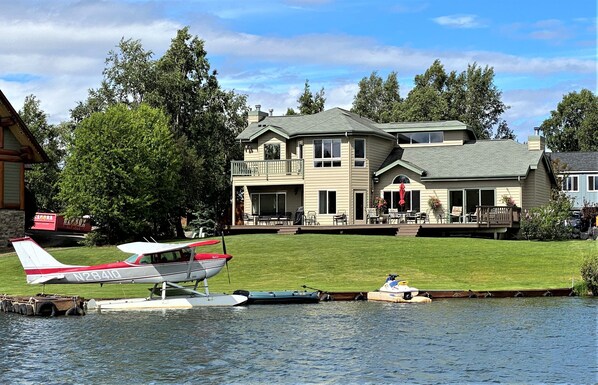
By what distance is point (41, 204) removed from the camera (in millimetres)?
83562

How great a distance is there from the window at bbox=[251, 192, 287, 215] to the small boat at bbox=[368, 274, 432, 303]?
25837 millimetres

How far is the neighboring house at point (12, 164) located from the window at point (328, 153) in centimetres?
1950

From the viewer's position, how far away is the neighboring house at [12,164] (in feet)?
197

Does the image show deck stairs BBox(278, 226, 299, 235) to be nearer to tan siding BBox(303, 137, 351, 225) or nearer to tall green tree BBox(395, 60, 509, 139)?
tan siding BBox(303, 137, 351, 225)

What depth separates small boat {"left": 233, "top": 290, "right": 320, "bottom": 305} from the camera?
118ft

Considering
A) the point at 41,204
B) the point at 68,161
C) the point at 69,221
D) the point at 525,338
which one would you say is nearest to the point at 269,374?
the point at 525,338

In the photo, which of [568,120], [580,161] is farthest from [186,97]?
[568,120]

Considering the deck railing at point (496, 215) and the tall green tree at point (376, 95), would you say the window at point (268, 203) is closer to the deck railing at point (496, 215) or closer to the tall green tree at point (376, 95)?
the deck railing at point (496, 215)

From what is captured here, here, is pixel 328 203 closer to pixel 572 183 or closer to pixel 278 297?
pixel 278 297

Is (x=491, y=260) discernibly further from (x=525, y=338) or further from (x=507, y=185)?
(x=525, y=338)

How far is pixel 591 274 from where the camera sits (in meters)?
37.8

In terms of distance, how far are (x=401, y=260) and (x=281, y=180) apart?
56.6 feet

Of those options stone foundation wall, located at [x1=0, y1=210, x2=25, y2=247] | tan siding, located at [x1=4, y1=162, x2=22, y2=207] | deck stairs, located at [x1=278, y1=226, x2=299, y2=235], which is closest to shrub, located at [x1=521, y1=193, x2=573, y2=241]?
deck stairs, located at [x1=278, y1=226, x2=299, y2=235]

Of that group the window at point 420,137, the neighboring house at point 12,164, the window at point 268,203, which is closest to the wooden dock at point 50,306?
the neighboring house at point 12,164
